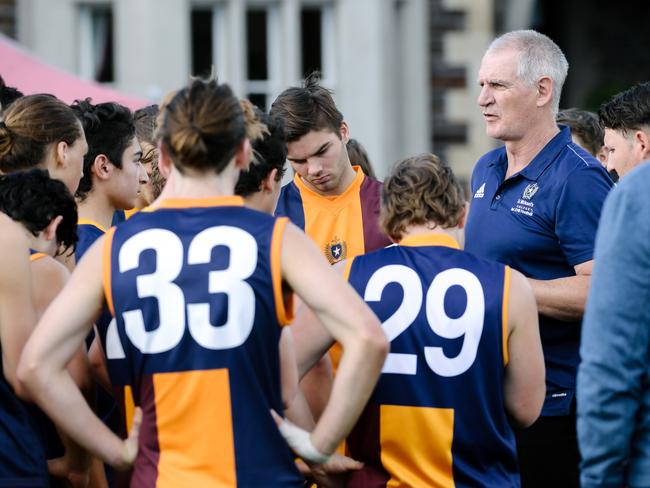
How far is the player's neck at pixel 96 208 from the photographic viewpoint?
426cm

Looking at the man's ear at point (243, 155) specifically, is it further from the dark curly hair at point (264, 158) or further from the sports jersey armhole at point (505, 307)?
the sports jersey armhole at point (505, 307)

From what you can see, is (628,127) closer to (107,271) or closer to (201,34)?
(107,271)

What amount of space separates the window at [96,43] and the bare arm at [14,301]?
811cm

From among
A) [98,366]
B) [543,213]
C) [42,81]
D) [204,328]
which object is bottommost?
[98,366]

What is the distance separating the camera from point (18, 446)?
3258mm

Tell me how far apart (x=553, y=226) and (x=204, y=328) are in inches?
67.3

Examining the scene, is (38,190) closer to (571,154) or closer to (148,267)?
(148,267)

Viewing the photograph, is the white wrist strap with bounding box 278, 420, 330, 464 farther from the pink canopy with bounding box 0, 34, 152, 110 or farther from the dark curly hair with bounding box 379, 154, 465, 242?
the pink canopy with bounding box 0, 34, 152, 110

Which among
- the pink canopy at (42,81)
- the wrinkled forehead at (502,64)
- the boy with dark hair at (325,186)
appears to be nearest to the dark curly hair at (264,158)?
the boy with dark hair at (325,186)

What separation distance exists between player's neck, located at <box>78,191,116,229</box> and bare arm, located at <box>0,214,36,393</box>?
108 centimetres

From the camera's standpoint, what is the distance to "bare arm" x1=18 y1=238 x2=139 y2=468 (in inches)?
114

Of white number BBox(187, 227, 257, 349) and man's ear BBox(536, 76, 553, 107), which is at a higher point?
man's ear BBox(536, 76, 553, 107)

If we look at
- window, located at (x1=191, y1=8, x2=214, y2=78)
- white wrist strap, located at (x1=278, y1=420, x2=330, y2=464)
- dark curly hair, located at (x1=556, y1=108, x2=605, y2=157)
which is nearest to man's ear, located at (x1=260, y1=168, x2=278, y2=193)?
white wrist strap, located at (x1=278, y1=420, x2=330, y2=464)

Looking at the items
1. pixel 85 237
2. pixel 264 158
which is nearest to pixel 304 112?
pixel 85 237
